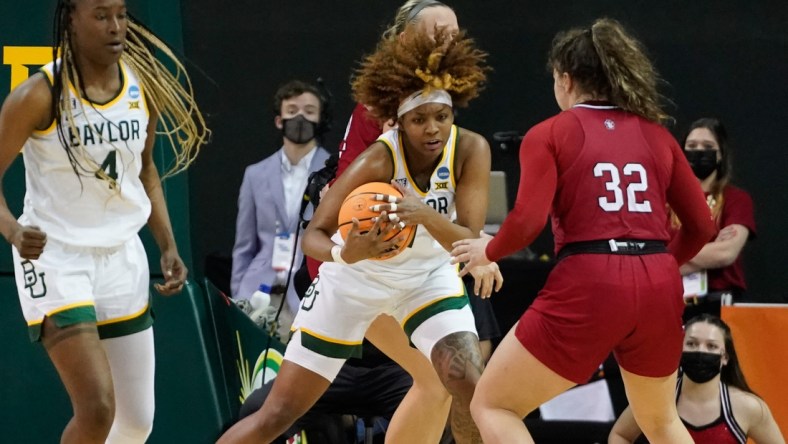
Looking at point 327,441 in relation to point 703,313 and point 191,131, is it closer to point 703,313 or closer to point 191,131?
point 191,131

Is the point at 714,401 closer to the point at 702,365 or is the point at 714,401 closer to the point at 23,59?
the point at 702,365

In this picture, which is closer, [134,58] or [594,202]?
[594,202]

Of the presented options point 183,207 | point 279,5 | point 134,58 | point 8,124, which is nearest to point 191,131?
point 134,58

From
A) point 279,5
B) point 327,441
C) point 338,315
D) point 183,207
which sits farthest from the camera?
point 279,5

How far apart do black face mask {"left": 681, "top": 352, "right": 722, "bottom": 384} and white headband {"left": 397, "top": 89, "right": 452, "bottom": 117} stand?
6.86ft

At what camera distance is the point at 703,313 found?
6809 mm

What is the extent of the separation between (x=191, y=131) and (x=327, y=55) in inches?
144

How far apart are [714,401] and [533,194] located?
2357 millimetres

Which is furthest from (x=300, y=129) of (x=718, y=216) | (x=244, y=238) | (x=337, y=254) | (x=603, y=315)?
(x=603, y=315)

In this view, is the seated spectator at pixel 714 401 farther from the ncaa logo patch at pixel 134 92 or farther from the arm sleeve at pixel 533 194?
the ncaa logo patch at pixel 134 92

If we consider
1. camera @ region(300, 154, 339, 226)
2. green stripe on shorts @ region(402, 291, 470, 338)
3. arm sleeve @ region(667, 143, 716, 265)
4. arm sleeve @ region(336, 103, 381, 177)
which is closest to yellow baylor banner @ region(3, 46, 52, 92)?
camera @ region(300, 154, 339, 226)

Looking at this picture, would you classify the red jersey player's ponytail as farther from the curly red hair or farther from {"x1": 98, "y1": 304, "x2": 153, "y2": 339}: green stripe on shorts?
{"x1": 98, "y1": 304, "x2": 153, "y2": 339}: green stripe on shorts

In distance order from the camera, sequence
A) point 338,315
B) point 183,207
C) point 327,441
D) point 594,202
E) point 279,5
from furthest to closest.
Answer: point 279,5 < point 183,207 < point 327,441 < point 338,315 < point 594,202

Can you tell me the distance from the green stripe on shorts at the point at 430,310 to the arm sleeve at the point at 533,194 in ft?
2.23
